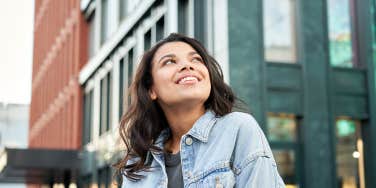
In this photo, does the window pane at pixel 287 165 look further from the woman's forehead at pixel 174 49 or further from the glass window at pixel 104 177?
the woman's forehead at pixel 174 49

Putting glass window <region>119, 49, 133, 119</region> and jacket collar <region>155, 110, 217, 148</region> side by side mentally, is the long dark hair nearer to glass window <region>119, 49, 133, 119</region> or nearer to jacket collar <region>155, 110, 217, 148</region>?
jacket collar <region>155, 110, 217, 148</region>

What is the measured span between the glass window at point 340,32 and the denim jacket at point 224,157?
1208 cm

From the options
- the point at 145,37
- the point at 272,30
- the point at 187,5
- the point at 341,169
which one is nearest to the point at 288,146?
the point at 341,169

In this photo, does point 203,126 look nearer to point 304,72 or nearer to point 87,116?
point 304,72

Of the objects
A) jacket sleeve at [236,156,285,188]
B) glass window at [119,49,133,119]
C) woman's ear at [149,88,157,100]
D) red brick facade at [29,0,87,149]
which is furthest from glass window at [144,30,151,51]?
jacket sleeve at [236,156,285,188]

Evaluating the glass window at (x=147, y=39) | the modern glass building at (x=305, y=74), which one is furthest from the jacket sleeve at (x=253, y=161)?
the glass window at (x=147, y=39)

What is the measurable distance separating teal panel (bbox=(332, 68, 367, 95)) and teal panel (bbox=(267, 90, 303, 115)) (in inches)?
32.6

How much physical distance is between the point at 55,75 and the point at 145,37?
19.9 metres

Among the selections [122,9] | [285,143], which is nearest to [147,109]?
[285,143]

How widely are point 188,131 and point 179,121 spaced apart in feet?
0.28

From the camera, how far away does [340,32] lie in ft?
48.4

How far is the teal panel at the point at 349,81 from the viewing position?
14414 mm

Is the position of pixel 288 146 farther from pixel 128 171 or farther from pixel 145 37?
pixel 128 171

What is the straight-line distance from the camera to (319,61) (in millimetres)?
14273
